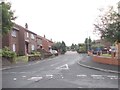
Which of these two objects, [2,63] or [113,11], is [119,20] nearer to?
[113,11]

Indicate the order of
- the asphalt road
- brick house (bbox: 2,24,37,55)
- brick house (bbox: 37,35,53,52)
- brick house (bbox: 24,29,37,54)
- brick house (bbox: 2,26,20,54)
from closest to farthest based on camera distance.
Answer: the asphalt road → brick house (bbox: 2,26,20,54) → brick house (bbox: 2,24,37,55) → brick house (bbox: 24,29,37,54) → brick house (bbox: 37,35,53,52)

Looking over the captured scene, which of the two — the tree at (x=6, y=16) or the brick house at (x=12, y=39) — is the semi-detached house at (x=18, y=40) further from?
the tree at (x=6, y=16)

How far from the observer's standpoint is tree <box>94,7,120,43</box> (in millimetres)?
27672

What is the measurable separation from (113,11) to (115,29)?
6.84 ft

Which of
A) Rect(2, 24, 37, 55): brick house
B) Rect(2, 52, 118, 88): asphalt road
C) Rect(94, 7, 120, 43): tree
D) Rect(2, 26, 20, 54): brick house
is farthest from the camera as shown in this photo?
Rect(2, 24, 37, 55): brick house

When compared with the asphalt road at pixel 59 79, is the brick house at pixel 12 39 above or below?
above

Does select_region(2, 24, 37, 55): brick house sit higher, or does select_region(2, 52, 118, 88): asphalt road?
select_region(2, 24, 37, 55): brick house

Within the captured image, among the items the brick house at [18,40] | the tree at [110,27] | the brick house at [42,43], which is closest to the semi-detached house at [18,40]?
the brick house at [18,40]

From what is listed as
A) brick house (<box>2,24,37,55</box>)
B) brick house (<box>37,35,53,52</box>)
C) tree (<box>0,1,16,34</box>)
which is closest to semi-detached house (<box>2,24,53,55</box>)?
brick house (<box>2,24,37,55</box>)

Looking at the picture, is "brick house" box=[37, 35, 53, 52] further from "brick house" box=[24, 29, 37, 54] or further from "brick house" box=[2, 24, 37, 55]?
"brick house" box=[2, 24, 37, 55]

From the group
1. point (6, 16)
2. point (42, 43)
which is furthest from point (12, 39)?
point (42, 43)

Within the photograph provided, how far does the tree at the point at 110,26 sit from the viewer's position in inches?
1089

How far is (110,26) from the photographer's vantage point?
28297mm

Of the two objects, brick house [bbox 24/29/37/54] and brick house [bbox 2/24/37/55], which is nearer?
brick house [bbox 2/24/37/55]
